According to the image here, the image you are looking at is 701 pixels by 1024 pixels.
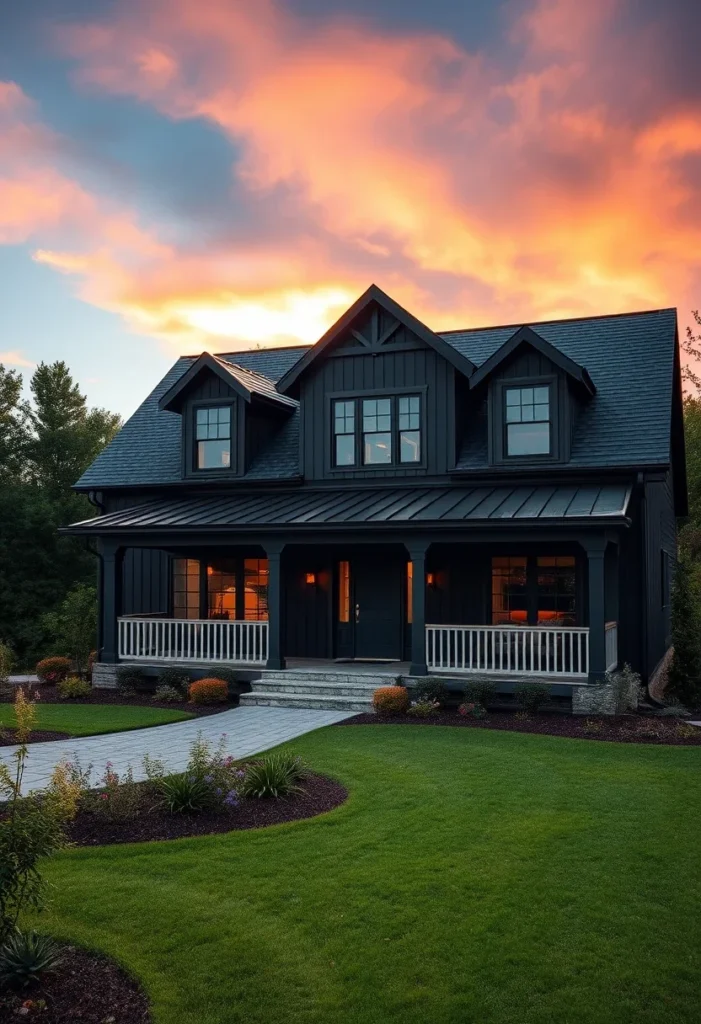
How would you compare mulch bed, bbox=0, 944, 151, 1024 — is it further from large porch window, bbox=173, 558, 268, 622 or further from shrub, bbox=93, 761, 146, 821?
large porch window, bbox=173, 558, 268, 622

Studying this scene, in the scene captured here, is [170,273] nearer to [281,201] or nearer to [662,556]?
[281,201]

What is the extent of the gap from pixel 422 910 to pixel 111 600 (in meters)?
13.2

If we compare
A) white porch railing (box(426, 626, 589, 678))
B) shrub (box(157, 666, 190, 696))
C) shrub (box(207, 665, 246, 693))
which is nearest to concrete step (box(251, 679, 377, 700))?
shrub (box(207, 665, 246, 693))

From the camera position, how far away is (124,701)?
52.4ft

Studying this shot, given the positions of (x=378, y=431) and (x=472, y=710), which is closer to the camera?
(x=472, y=710)

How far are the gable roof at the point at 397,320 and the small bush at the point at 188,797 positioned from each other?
1116cm

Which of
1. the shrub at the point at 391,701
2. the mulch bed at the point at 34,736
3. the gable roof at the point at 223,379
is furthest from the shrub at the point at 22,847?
the gable roof at the point at 223,379

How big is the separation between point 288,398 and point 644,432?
900 centimetres

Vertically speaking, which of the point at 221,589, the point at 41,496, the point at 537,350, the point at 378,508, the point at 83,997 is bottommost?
the point at 83,997

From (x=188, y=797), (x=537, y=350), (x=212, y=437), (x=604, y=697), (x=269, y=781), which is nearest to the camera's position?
(x=188, y=797)

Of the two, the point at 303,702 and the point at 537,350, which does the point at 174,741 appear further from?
the point at 537,350

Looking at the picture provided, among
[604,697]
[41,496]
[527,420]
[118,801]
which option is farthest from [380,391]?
[41,496]

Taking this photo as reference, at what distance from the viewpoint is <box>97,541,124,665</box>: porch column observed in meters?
17.5

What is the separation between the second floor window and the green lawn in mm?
6862
